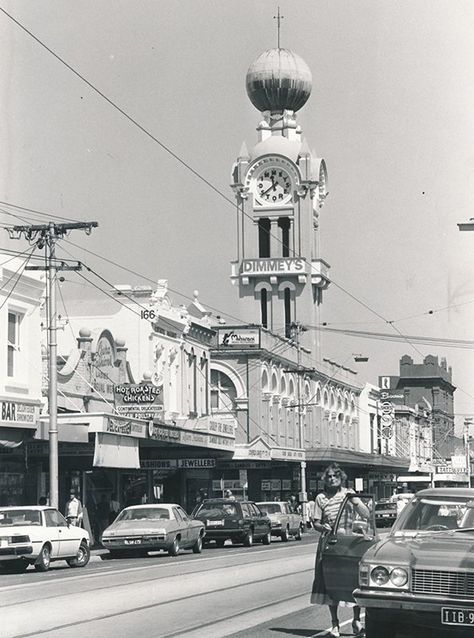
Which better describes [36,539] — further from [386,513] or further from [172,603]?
[386,513]

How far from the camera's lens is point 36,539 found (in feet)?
85.7

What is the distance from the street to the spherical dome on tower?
2705 inches

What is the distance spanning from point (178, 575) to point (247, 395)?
1834 inches

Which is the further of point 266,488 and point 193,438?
point 266,488

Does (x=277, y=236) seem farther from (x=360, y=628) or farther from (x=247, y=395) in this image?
(x=360, y=628)

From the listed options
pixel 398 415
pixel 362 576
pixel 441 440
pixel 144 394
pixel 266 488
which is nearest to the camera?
pixel 362 576

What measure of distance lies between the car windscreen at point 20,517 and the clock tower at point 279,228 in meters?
60.5

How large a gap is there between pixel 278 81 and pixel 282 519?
178 ft

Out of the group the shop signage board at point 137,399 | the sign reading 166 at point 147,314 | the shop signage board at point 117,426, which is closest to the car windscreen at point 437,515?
the shop signage board at point 117,426

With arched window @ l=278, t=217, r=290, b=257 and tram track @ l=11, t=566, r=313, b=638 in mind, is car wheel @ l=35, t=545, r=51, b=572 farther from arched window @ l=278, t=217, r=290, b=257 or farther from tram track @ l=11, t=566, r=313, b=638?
arched window @ l=278, t=217, r=290, b=257

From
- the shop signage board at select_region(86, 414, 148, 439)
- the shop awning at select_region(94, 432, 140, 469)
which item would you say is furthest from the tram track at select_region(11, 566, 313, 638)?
the shop signage board at select_region(86, 414, 148, 439)

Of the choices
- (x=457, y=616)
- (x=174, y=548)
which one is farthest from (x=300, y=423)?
(x=457, y=616)

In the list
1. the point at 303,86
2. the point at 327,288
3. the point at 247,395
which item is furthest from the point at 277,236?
the point at 247,395

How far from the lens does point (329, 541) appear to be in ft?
46.5
